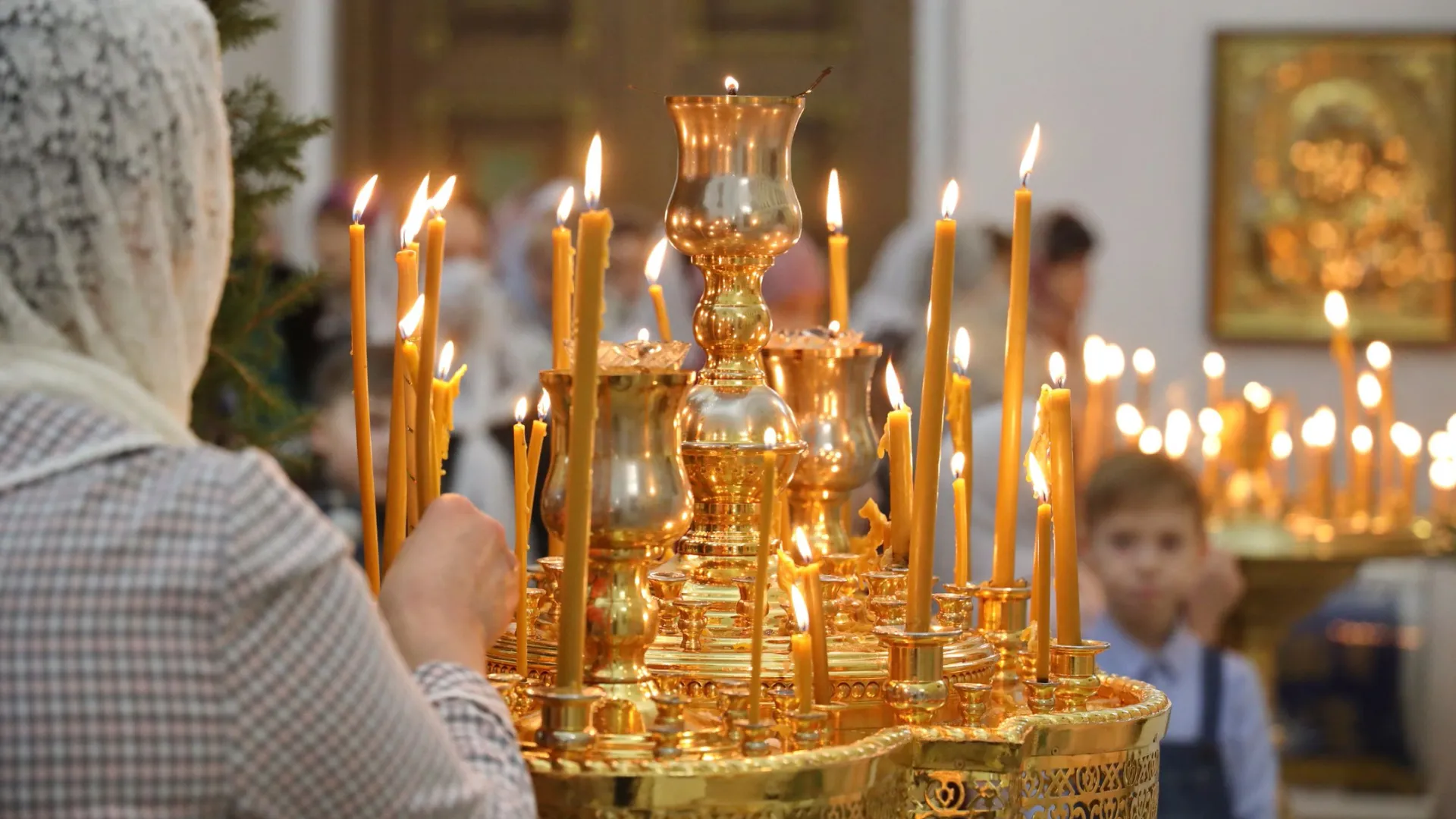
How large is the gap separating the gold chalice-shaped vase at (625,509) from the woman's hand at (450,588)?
0.15 feet

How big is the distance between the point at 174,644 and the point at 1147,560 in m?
2.43

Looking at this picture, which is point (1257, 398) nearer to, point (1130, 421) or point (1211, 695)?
point (1130, 421)

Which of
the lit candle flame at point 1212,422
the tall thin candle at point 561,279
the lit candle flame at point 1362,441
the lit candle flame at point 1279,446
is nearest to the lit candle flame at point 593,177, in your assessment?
the tall thin candle at point 561,279

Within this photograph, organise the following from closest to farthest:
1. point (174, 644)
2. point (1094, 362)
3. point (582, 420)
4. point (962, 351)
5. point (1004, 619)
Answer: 1. point (174, 644)
2. point (582, 420)
3. point (1004, 619)
4. point (962, 351)
5. point (1094, 362)

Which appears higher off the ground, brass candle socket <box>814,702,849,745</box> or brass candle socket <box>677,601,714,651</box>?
brass candle socket <box>677,601,714,651</box>

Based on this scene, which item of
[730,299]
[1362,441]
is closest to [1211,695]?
[1362,441]

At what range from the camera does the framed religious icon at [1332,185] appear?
6.22 m

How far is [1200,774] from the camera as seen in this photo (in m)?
2.93

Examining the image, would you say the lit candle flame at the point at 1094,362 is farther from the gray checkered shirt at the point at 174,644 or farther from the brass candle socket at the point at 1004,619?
the gray checkered shirt at the point at 174,644

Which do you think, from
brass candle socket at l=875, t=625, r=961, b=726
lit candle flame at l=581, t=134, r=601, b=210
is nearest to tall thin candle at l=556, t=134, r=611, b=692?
lit candle flame at l=581, t=134, r=601, b=210

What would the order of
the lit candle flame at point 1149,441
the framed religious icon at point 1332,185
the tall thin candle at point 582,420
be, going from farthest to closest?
the framed religious icon at point 1332,185 < the lit candle flame at point 1149,441 < the tall thin candle at point 582,420

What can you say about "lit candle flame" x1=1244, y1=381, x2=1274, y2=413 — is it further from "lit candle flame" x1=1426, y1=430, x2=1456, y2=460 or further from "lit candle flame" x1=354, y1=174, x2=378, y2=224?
"lit candle flame" x1=354, y1=174, x2=378, y2=224

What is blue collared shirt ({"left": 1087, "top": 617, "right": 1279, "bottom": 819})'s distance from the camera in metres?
2.98

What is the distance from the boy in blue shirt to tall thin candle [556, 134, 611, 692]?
1991 millimetres
